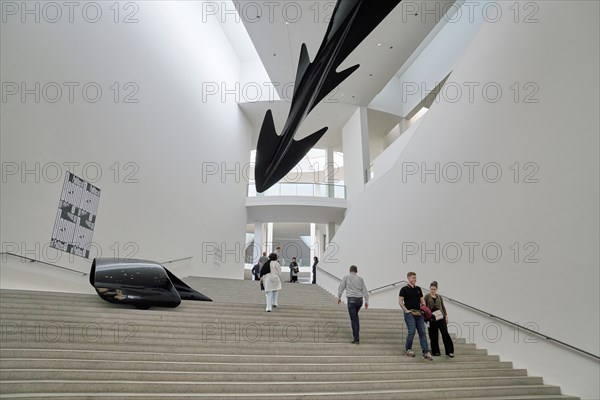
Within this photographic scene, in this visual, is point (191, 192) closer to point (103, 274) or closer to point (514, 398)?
point (103, 274)

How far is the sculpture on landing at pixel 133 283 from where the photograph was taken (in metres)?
6.29

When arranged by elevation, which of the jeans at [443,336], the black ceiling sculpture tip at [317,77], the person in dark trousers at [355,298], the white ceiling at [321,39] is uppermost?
the white ceiling at [321,39]

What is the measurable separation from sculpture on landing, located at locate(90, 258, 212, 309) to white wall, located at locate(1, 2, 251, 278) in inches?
64.4

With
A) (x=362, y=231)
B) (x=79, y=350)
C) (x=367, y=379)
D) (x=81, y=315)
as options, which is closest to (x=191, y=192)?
(x=362, y=231)

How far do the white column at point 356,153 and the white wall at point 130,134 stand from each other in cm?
581

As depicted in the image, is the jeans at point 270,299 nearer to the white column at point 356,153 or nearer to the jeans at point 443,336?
the jeans at point 443,336

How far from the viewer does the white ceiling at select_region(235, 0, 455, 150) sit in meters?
12.8

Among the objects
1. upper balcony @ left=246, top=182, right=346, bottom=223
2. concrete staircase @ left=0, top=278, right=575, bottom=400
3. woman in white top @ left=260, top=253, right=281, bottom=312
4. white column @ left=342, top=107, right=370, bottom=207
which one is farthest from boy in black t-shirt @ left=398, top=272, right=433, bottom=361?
upper balcony @ left=246, top=182, right=346, bottom=223

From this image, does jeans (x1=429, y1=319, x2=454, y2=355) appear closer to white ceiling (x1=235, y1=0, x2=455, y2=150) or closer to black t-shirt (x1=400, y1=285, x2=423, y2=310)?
black t-shirt (x1=400, y1=285, x2=423, y2=310)

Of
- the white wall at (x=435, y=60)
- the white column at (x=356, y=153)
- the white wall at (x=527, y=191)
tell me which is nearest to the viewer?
the white wall at (x=527, y=191)

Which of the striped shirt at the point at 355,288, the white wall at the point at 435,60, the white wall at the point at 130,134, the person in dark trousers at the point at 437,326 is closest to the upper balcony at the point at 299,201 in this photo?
the white wall at the point at 130,134

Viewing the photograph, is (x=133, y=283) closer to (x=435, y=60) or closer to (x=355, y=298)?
(x=355, y=298)

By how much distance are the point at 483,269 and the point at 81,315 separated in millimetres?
6248

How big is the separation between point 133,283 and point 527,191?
640 centimetres
